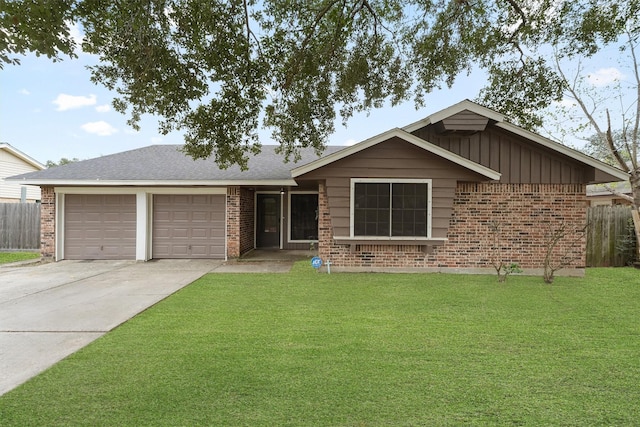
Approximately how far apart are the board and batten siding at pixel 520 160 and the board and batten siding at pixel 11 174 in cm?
2205

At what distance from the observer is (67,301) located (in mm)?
6289

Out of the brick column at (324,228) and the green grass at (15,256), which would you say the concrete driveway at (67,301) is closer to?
the green grass at (15,256)

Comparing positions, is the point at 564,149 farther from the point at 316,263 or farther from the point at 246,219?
the point at 246,219

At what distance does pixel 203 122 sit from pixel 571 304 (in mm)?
7635

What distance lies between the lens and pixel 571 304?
6109mm

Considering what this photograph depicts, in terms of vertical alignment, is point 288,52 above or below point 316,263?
above

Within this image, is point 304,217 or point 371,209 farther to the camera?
point 304,217

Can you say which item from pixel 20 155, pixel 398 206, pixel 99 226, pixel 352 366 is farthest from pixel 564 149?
pixel 20 155

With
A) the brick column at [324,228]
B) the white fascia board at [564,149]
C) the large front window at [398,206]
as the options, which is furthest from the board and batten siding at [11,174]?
the white fascia board at [564,149]

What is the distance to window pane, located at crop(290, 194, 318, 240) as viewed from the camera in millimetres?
13586

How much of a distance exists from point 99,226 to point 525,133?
A: 39.9 feet

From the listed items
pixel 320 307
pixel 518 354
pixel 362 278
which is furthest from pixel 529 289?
pixel 320 307

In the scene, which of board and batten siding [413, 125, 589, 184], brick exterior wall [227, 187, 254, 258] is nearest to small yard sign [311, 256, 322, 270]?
brick exterior wall [227, 187, 254, 258]

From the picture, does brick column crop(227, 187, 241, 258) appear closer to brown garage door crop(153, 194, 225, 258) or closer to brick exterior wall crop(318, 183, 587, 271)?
brown garage door crop(153, 194, 225, 258)
